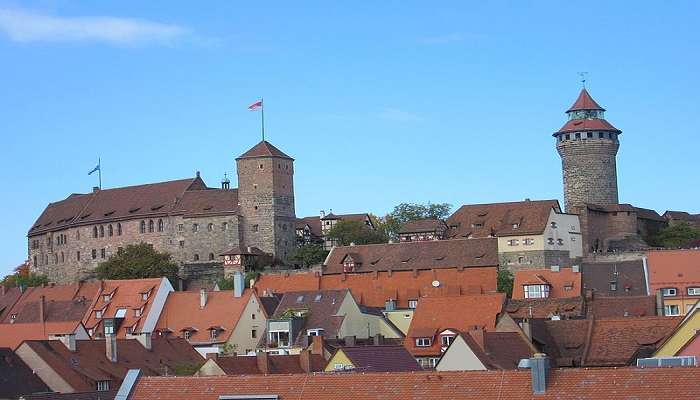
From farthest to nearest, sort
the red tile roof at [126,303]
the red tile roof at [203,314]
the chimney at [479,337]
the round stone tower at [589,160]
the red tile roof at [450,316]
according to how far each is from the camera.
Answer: the round stone tower at [589,160] → the red tile roof at [126,303] → the red tile roof at [203,314] → the red tile roof at [450,316] → the chimney at [479,337]

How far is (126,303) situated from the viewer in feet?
310

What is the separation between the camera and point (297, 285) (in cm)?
10200

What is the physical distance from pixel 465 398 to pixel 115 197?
366 feet

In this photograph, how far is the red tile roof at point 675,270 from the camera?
310 feet

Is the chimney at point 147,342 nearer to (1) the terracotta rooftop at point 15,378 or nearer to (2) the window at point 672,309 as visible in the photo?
(1) the terracotta rooftop at point 15,378

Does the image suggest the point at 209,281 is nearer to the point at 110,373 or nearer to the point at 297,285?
the point at 297,285

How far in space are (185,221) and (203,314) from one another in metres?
44.5

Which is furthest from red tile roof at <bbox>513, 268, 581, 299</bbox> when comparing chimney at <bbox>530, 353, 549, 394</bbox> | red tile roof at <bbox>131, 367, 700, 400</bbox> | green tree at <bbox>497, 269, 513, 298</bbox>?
chimney at <bbox>530, 353, 549, 394</bbox>

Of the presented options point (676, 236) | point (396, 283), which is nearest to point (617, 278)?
point (396, 283)

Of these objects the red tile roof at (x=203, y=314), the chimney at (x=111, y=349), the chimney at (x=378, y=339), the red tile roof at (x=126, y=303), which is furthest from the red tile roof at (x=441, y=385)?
the red tile roof at (x=126, y=303)

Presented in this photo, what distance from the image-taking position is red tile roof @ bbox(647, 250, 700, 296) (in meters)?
94.5

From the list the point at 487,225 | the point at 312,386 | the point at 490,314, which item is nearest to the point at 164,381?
the point at 312,386

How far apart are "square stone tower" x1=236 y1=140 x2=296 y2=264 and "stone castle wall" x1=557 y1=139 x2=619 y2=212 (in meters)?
22.6

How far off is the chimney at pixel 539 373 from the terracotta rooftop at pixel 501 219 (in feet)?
256
